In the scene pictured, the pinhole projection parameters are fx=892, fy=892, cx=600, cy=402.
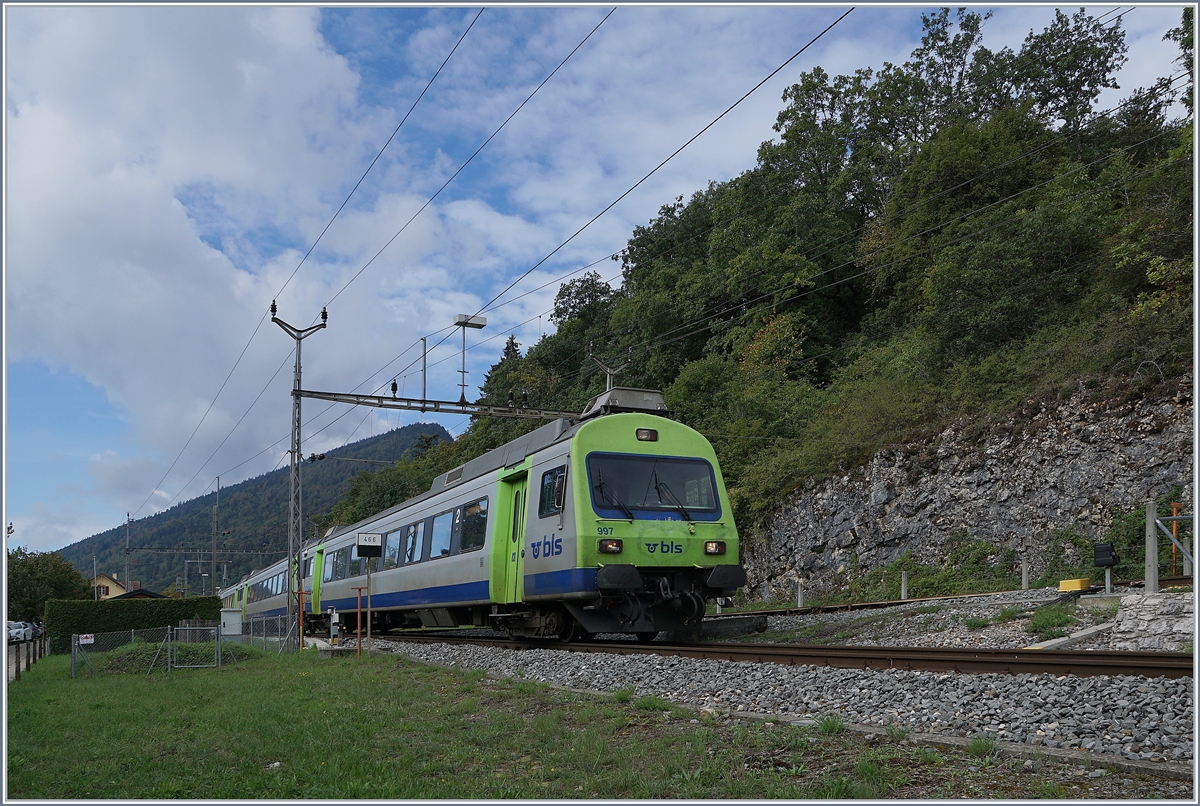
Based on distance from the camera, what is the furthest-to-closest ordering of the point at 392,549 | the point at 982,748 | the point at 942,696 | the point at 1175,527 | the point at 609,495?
the point at 392,549
the point at 1175,527
the point at 609,495
the point at 942,696
the point at 982,748

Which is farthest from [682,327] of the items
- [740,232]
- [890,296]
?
[890,296]

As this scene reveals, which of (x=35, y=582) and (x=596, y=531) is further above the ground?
(x=596, y=531)

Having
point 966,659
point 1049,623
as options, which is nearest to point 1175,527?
point 1049,623

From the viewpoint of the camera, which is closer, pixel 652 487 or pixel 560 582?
pixel 560 582

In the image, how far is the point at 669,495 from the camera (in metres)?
13.9

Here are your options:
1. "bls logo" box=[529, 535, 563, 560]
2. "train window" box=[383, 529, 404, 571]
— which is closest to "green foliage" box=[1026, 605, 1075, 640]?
"bls logo" box=[529, 535, 563, 560]

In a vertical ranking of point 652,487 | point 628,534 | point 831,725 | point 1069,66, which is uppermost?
point 1069,66

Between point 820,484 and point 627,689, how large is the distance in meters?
19.4

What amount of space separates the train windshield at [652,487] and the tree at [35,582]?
55.1m

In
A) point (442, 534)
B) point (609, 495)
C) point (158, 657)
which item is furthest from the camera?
point (158, 657)

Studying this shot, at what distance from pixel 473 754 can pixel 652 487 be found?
7.69m

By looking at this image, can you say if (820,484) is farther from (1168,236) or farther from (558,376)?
(558,376)

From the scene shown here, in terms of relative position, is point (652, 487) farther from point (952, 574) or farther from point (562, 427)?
point (952, 574)

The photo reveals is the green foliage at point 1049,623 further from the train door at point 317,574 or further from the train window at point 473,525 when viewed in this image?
the train door at point 317,574
